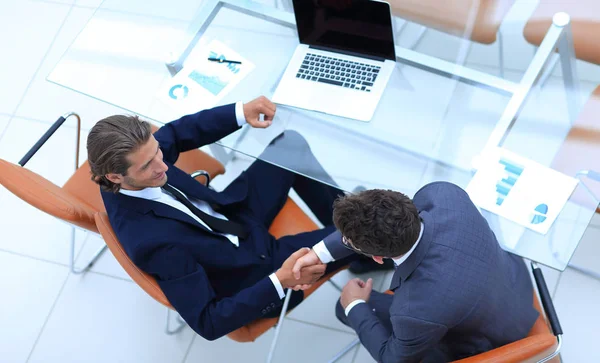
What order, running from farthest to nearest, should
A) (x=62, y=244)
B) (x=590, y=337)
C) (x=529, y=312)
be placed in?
(x=62, y=244) < (x=590, y=337) < (x=529, y=312)

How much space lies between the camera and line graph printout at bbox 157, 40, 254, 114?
230 cm

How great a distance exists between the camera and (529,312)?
1.84 metres

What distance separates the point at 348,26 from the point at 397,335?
1.06 meters

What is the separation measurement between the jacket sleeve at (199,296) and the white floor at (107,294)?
0.66m

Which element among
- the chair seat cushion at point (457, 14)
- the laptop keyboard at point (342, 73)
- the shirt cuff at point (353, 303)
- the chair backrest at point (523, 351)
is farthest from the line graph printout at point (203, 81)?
the chair backrest at point (523, 351)

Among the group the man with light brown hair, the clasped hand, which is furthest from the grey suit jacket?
the clasped hand

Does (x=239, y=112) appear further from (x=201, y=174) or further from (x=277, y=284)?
(x=277, y=284)

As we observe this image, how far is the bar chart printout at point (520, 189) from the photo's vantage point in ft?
6.25

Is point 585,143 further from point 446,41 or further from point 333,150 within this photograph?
point 333,150

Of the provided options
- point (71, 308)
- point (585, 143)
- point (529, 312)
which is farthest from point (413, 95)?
point (71, 308)

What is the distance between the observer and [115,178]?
185 centimetres

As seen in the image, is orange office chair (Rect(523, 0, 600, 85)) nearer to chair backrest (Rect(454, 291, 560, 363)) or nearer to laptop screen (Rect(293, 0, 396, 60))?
laptop screen (Rect(293, 0, 396, 60))

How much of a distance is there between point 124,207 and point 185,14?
0.97 m

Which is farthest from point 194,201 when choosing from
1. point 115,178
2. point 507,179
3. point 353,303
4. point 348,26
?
point 507,179
